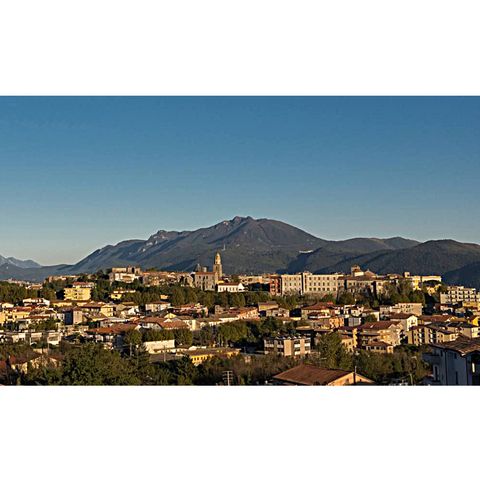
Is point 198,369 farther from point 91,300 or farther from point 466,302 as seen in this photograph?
point 91,300

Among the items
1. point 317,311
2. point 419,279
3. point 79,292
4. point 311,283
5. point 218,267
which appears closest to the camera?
point 317,311

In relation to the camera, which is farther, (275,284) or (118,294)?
(275,284)

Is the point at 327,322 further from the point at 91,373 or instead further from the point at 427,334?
the point at 91,373

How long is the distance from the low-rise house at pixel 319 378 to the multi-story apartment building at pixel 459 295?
8.40 meters

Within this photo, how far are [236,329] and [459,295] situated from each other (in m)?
5.56

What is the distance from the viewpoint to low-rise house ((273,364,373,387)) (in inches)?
148

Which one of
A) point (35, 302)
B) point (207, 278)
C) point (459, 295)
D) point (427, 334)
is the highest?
point (207, 278)

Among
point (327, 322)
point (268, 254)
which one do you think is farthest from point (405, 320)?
point (268, 254)

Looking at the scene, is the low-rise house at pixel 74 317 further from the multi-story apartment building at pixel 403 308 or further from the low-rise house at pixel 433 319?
the low-rise house at pixel 433 319

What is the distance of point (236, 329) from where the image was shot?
8.92m

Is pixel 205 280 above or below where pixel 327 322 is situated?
above

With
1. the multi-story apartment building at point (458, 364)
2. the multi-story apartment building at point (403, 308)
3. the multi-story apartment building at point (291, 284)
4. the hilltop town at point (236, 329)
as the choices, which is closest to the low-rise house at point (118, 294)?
the hilltop town at point (236, 329)
